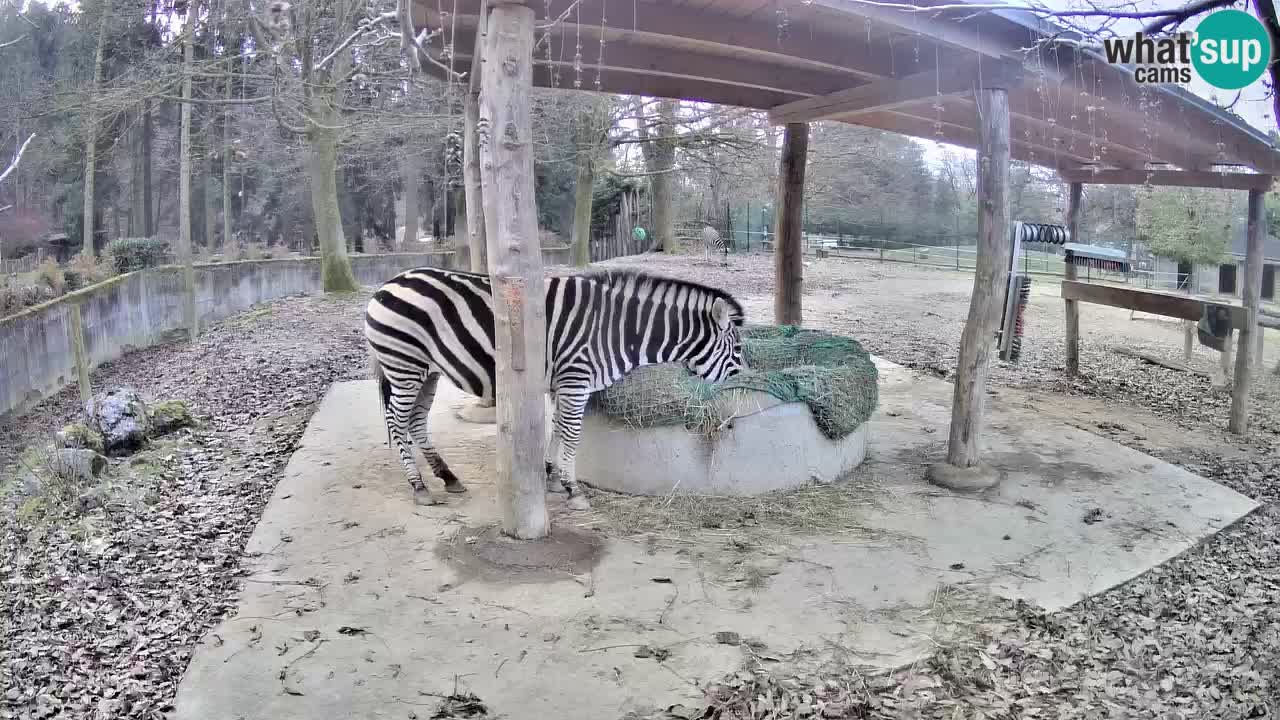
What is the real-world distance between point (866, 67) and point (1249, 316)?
4.54 metres

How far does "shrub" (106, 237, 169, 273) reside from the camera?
52.5 ft

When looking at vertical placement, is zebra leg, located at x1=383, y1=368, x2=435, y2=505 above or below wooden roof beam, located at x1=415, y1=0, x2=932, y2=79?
below

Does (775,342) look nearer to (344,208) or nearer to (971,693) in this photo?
(971,693)

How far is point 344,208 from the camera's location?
1020 inches

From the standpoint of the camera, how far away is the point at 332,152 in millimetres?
16094

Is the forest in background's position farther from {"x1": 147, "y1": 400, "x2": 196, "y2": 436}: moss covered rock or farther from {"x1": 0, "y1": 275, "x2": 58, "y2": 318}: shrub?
{"x1": 147, "y1": 400, "x2": 196, "y2": 436}: moss covered rock

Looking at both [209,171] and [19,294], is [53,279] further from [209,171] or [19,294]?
[209,171]

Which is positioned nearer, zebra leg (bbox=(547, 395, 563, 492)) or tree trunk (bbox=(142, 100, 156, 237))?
zebra leg (bbox=(547, 395, 563, 492))

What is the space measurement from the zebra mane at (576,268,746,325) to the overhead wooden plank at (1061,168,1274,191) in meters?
3.87

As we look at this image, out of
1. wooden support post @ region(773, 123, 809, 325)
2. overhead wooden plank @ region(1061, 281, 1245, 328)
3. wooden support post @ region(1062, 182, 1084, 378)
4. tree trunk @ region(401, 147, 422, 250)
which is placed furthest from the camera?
tree trunk @ region(401, 147, 422, 250)

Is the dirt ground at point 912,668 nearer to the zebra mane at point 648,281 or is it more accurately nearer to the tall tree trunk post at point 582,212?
the zebra mane at point 648,281

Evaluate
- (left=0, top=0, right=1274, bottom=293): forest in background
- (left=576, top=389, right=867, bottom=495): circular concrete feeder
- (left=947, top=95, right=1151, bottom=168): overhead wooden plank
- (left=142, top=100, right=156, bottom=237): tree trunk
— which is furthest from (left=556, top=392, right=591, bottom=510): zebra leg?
(left=142, top=100, right=156, bottom=237): tree trunk

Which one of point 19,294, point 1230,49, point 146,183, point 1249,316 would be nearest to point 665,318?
point 1230,49

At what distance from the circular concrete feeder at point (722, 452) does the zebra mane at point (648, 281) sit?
0.62 m
